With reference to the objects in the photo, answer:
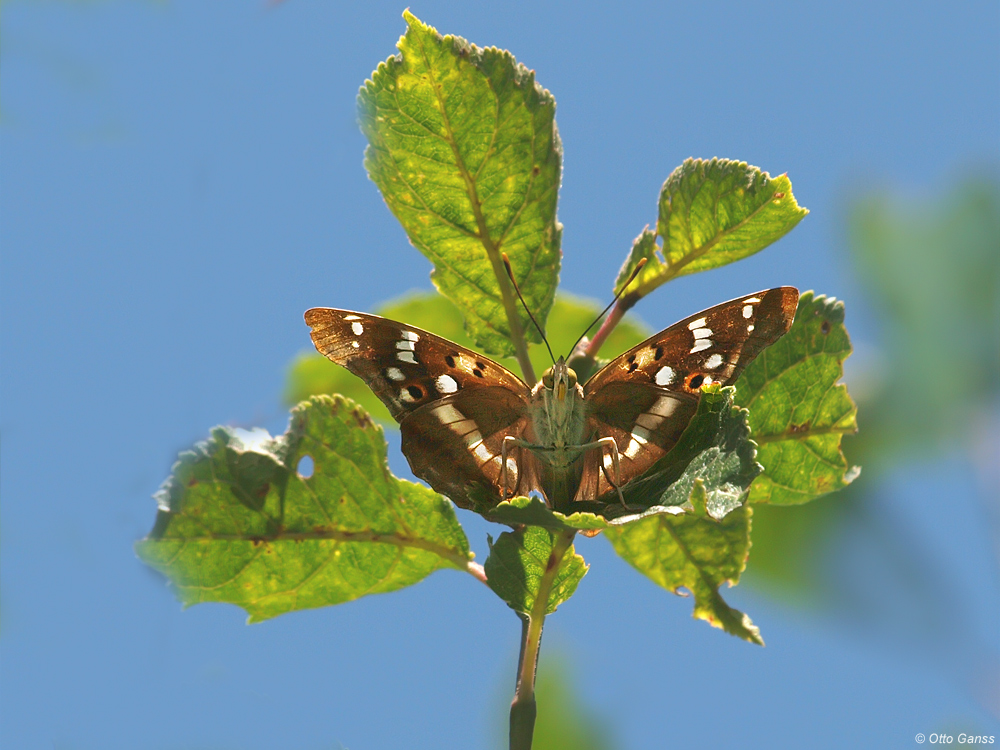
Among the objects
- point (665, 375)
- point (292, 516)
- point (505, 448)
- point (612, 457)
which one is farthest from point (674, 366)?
point (292, 516)

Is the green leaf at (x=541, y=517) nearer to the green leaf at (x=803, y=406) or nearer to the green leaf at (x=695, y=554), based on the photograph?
the green leaf at (x=695, y=554)

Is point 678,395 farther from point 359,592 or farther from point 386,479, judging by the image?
point 359,592

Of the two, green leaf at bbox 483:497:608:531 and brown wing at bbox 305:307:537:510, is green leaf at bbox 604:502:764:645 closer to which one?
brown wing at bbox 305:307:537:510

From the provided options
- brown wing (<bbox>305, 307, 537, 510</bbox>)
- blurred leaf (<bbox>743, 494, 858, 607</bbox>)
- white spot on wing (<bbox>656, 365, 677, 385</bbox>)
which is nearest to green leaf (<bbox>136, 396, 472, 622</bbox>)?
brown wing (<bbox>305, 307, 537, 510</bbox>)

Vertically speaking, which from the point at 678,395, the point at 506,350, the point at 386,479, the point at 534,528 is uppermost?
the point at 506,350

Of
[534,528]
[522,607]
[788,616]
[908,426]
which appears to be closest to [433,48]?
[534,528]

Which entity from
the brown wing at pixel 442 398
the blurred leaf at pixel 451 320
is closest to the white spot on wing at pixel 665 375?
the brown wing at pixel 442 398
